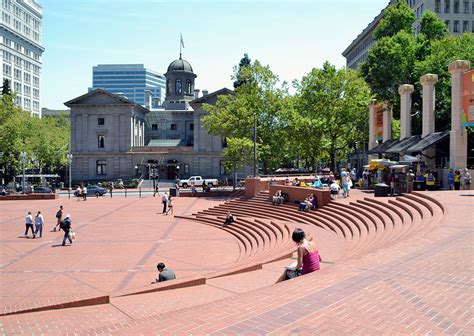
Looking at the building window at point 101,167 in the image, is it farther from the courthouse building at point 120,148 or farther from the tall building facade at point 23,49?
the tall building facade at point 23,49

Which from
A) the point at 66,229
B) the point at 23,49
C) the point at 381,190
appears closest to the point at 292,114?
the point at 381,190

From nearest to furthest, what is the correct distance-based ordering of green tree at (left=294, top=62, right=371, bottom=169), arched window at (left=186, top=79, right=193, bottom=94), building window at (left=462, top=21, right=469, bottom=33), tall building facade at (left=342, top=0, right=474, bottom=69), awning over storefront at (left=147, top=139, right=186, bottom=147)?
green tree at (left=294, top=62, right=371, bottom=169)
tall building facade at (left=342, top=0, right=474, bottom=69)
building window at (left=462, top=21, right=469, bottom=33)
awning over storefront at (left=147, top=139, right=186, bottom=147)
arched window at (left=186, top=79, right=193, bottom=94)

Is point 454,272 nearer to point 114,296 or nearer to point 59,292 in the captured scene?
point 114,296

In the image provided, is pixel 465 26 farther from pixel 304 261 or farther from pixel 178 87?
pixel 304 261

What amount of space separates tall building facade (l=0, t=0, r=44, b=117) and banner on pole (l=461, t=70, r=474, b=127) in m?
107

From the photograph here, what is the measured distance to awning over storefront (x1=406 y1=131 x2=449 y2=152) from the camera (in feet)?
87.1

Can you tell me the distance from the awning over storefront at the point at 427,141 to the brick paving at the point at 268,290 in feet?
28.2

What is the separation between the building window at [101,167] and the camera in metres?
71.1

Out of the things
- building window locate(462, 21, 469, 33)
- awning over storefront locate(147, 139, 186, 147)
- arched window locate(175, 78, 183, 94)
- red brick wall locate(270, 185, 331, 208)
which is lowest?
red brick wall locate(270, 185, 331, 208)

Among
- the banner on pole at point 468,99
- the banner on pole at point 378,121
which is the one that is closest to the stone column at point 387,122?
the banner on pole at point 378,121

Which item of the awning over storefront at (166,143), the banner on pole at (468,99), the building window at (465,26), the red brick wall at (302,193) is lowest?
the red brick wall at (302,193)

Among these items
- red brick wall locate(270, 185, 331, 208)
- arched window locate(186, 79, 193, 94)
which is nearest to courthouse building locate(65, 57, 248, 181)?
arched window locate(186, 79, 193, 94)

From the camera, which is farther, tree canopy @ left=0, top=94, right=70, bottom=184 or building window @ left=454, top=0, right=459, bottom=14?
building window @ left=454, top=0, right=459, bottom=14

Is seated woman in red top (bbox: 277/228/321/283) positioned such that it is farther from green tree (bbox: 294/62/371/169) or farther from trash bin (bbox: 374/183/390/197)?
green tree (bbox: 294/62/371/169)
